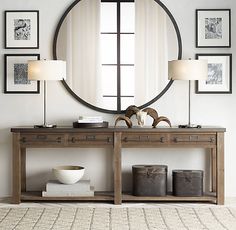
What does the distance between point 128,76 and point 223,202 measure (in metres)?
1.60

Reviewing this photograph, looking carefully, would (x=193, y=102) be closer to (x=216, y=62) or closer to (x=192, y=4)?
(x=216, y=62)

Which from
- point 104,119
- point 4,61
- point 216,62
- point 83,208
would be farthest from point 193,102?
point 4,61

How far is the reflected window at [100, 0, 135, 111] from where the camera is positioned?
223 inches

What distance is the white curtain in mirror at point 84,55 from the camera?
5.67 metres

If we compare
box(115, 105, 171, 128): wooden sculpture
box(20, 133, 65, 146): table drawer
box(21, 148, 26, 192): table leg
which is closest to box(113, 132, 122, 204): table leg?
box(115, 105, 171, 128): wooden sculpture

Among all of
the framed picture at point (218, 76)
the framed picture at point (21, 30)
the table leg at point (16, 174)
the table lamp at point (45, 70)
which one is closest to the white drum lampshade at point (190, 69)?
the framed picture at point (218, 76)

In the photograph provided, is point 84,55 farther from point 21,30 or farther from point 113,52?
point 21,30

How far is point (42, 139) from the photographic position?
5.26m

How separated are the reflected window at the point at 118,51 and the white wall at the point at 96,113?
254 mm

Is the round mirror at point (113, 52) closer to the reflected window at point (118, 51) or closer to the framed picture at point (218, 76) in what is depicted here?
the reflected window at point (118, 51)

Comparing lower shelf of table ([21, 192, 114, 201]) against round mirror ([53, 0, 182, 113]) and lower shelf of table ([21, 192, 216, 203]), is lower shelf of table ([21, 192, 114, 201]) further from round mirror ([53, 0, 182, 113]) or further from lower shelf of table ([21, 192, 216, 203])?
round mirror ([53, 0, 182, 113])

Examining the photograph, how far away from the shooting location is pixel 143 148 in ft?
18.7

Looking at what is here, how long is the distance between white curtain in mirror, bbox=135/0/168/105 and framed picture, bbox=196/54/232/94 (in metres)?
0.38

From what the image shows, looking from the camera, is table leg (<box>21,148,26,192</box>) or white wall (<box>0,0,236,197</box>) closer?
table leg (<box>21,148,26,192</box>)
